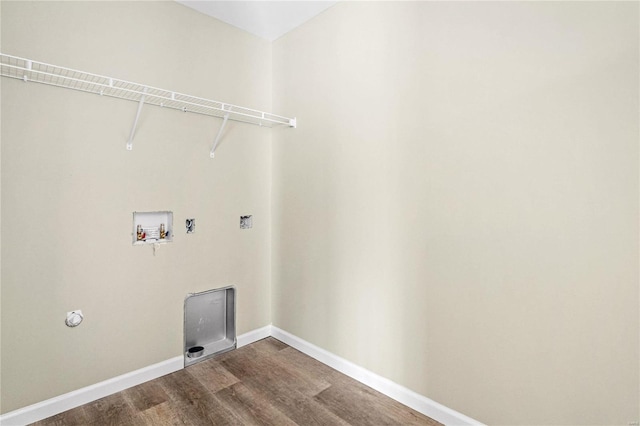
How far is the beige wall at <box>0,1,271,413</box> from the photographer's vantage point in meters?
1.70

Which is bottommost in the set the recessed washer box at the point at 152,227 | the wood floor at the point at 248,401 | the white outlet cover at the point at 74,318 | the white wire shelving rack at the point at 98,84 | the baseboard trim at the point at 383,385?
the wood floor at the point at 248,401

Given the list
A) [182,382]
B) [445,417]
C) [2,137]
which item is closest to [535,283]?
[445,417]

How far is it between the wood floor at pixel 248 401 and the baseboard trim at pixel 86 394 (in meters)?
0.03

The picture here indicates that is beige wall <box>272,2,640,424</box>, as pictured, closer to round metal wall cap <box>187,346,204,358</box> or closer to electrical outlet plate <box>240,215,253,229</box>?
electrical outlet plate <box>240,215,253,229</box>

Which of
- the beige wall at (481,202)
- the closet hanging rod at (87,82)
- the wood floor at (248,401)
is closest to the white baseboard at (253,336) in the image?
the wood floor at (248,401)

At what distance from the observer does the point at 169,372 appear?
7.27ft

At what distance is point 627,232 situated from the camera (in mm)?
1230

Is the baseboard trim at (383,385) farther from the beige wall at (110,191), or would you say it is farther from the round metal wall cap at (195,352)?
the round metal wall cap at (195,352)

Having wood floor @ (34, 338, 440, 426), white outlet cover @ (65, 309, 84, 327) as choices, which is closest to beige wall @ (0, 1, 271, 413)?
white outlet cover @ (65, 309, 84, 327)

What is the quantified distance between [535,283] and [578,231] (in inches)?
11.0

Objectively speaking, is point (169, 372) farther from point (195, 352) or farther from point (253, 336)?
point (253, 336)

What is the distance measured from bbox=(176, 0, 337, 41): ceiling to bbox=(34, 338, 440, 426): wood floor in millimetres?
2510

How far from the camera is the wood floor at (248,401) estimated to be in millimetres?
1768

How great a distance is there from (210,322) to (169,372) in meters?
0.43
